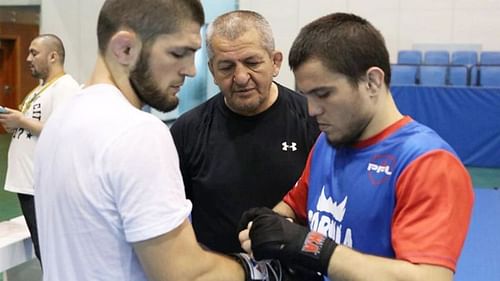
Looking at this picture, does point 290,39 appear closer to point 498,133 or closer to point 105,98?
point 498,133

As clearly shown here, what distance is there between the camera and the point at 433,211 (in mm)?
1061

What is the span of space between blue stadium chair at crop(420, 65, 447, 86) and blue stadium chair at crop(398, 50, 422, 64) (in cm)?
64

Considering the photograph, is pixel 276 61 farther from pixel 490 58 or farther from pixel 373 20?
pixel 373 20

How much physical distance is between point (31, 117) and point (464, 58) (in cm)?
771

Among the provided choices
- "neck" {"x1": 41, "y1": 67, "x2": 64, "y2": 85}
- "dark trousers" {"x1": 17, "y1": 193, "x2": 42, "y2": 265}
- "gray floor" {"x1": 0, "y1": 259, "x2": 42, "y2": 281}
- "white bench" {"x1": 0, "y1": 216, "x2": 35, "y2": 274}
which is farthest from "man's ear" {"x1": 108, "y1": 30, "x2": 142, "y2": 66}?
"neck" {"x1": 41, "y1": 67, "x2": 64, "y2": 85}

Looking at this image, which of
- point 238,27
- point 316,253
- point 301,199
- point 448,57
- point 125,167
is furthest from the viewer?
point 448,57

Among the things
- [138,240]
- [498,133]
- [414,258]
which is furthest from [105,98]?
[498,133]

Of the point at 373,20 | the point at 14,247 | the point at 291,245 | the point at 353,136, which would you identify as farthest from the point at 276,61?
the point at 373,20

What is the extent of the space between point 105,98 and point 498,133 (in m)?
7.11

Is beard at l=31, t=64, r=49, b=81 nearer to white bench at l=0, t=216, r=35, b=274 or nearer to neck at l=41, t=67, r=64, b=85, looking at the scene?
neck at l=41, t=67, r=64, b=85

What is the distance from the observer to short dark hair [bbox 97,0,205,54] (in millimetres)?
1071

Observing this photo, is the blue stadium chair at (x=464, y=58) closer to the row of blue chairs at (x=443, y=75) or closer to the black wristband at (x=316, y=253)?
the row of blue chairs at (x=443, y=75)

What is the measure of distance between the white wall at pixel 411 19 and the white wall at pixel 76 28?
3291mm

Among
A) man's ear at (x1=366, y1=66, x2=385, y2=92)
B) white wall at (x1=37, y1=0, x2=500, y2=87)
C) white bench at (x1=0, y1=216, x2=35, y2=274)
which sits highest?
white wall at (x1=37, y1=0, x2=500, y2=87)
